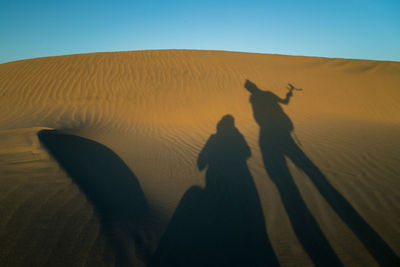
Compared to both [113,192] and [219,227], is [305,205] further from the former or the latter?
[113,192]

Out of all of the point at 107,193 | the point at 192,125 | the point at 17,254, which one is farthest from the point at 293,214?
the point at 192,125

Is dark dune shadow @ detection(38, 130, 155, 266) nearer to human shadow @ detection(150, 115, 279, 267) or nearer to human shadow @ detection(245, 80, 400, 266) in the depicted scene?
human shadow @ detection(150, 115, 279, 267)

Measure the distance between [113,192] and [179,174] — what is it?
1205 mm

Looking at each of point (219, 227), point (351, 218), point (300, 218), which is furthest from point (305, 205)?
point (219, 227)

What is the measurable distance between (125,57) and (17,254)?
532 inches

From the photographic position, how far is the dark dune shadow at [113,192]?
1.95 metres

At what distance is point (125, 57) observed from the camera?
13.2 meters

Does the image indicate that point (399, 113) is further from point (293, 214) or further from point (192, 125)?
point (293, 214)

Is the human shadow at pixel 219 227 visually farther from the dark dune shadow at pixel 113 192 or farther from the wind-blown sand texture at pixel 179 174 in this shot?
the dark dune shadow at pixel 113 192

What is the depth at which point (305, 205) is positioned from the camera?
2762 mm

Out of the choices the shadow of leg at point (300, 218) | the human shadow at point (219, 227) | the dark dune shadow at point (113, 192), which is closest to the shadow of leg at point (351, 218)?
the shadow of leg at point (300, 218)

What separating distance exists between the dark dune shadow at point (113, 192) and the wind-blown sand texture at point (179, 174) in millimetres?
17

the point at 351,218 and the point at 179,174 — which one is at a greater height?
the point at 179,174

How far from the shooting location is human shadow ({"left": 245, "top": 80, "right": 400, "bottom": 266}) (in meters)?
2.02
